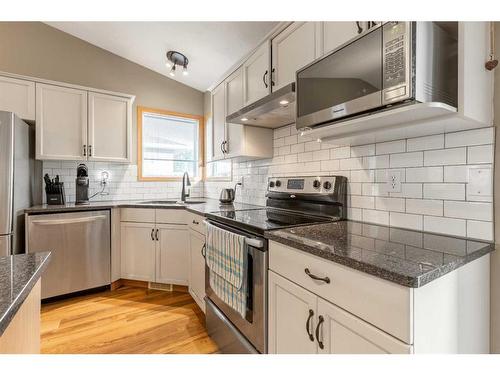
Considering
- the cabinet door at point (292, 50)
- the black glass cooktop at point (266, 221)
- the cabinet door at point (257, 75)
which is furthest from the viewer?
the cabinet door at point (257, 75)

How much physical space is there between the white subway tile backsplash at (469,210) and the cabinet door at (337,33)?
2.97 feet

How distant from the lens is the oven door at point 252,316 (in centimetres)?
128

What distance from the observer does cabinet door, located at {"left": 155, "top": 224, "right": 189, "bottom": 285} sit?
8.21ft

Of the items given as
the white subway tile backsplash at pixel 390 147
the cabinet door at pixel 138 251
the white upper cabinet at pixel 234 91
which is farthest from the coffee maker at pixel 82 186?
the white subway tile backsplash at pixel 390 147

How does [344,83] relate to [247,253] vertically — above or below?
above

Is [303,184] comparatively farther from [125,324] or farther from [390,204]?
[125,324]

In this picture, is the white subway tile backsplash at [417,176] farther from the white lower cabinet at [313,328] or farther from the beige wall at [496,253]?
the white lower cabinet at [313,328]

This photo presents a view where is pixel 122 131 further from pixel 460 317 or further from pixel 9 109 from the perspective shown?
pixel 460 317

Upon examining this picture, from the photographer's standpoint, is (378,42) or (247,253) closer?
(378,42)

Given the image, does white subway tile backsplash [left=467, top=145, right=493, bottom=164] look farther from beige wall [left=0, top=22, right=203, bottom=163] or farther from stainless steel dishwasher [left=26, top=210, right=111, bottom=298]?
beige wall [left=0, top=22, right=203, bottom=163]

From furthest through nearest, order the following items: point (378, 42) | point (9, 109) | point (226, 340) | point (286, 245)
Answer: point (9, 109), point (226, 340), point (286, 245), point (378, 42)

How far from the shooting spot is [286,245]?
1.14 metres
